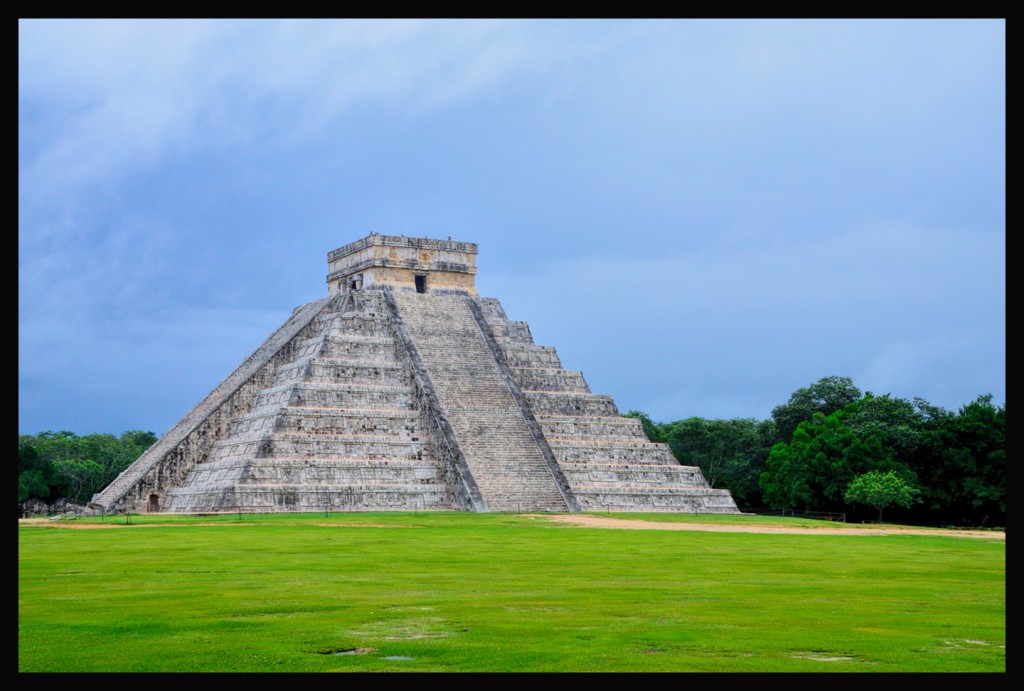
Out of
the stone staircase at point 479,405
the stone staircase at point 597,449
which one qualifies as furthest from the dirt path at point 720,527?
the stone staircase at point 597,449

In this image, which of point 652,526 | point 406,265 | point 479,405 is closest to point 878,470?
point 479,405

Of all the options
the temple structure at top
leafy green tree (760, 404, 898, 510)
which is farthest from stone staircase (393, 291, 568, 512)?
leafy green tree (760, 404, 898, 510)

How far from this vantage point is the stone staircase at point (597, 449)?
4772 centimetres

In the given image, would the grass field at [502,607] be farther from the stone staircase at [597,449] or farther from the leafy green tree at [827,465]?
the leafy green tree at [827,465]

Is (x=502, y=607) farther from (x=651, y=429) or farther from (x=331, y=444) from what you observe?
(x=651, y=429)

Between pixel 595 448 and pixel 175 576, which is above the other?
pixel 595 448

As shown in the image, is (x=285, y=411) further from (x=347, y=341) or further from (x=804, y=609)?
(x=804, y=609)

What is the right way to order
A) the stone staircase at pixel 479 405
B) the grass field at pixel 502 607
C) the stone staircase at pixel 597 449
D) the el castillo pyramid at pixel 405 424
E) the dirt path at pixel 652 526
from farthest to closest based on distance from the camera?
the stone staircase at pixel 597 449 → the stone staircase at pixel 479 405 → the el castillo pyramid at pixel 405 424 → the dirt path at pixel 652 526 → the grass field at pixel 502 607

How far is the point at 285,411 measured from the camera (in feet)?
148

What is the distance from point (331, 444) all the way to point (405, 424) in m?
3.29

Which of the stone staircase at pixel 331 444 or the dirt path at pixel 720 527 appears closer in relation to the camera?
the dirt path at pixel 720 527

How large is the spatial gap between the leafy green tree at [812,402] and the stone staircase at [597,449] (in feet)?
66.8

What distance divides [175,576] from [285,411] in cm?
2683
